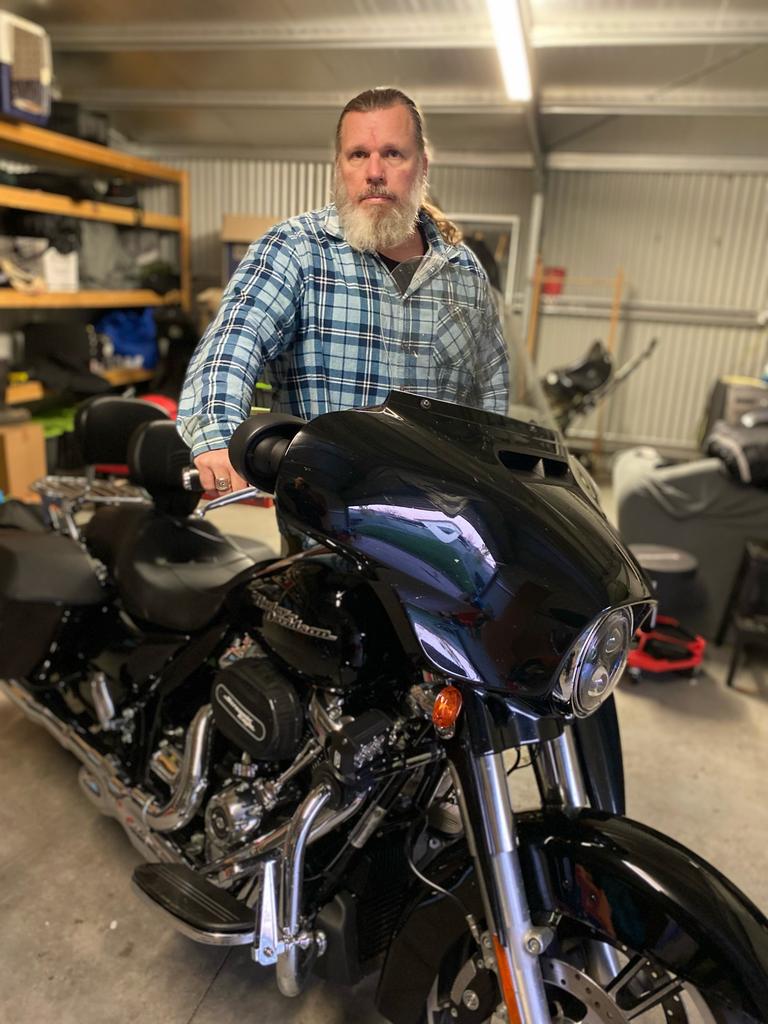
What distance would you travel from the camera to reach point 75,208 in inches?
187

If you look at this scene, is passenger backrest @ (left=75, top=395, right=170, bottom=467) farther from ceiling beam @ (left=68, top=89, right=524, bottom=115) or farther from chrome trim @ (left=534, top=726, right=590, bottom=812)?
ceiling beam @ (left=68, top=89, right=524, bottom=115)

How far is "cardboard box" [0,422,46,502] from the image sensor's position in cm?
417

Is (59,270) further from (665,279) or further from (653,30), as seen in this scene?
(665,279)

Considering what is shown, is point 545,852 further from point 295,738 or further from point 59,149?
point 59,149

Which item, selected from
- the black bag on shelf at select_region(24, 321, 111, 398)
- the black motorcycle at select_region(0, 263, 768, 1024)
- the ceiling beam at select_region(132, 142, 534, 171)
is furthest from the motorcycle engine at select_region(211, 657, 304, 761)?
the ceiling beam at select_region(132, 142, 534, 171)

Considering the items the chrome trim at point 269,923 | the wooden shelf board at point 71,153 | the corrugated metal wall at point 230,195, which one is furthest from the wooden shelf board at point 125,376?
the chrome trim at point 269,923

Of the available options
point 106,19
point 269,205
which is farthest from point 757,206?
point 106,19

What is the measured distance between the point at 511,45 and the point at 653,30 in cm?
95

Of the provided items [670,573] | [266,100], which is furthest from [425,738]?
[266,100]

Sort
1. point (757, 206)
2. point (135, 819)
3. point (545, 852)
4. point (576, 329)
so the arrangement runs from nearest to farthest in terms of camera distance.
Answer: point (545, 852), point (135, 819), point (757, 206), point (576, 329)

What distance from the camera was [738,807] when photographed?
2205mm

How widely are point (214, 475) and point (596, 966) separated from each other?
89cm

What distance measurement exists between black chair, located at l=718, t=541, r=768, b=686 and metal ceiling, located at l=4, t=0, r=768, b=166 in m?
2.93

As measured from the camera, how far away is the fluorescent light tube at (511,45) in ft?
11.5
